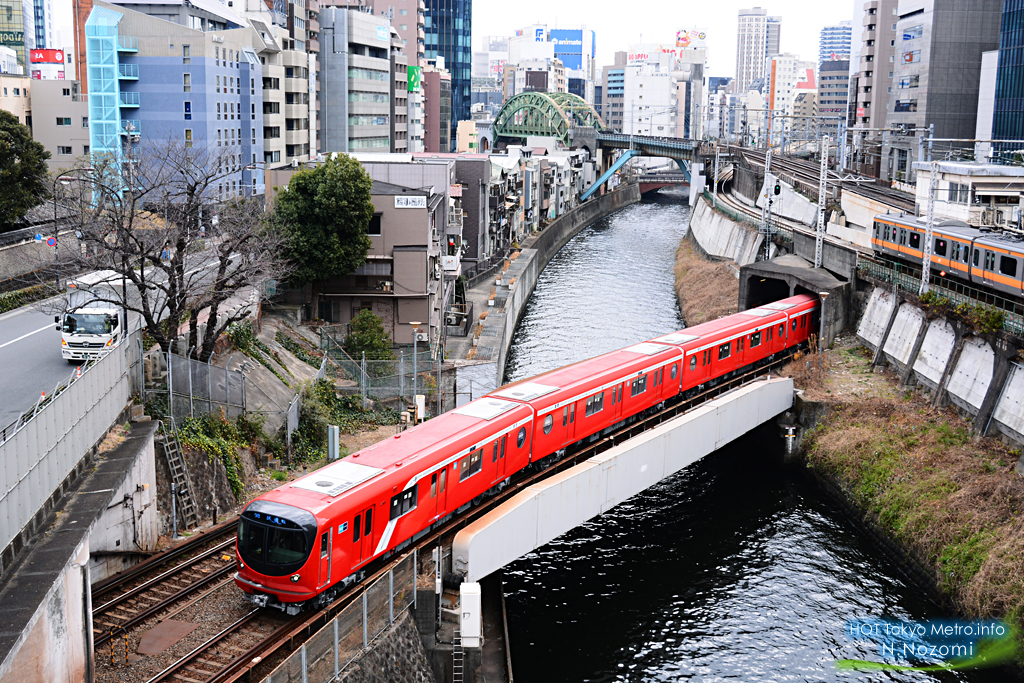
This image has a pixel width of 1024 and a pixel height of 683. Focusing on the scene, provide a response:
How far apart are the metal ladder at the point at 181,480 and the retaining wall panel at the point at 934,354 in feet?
83.5

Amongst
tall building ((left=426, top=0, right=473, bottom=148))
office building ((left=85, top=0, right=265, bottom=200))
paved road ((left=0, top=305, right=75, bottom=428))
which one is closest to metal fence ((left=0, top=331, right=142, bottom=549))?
paved road ((left=0, top=305, right=75, bottom=428))

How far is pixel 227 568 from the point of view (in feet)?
63.7

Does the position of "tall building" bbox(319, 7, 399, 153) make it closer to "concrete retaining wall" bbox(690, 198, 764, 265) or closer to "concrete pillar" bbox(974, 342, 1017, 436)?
"concrete retaining wall" bbox(690, 198, 764, 265)

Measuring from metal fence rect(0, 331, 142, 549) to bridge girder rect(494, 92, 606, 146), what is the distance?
368 feet

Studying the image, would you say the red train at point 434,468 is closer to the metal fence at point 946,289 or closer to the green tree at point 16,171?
the metal fence at point 946,289

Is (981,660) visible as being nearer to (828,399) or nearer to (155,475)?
(828,399)

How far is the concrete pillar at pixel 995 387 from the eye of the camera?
29516 mm

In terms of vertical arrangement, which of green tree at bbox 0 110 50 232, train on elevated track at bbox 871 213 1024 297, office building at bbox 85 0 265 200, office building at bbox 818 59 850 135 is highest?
office building at bbox 818 59 850 135

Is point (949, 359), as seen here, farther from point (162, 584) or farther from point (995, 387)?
point (162, 584)

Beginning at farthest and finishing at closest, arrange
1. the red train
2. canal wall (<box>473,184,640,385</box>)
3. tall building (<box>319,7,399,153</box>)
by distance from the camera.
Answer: tall building (<box>319,7,399,153</box>) < canal wall (<box>473,184,640,385</box>) < the red train

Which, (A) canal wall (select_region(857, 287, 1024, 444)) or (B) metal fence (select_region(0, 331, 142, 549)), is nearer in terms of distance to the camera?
(B) metal fence (select_region(0, 331, 142, 549))

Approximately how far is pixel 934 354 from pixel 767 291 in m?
13.7

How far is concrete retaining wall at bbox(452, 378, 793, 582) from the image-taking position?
20.8m

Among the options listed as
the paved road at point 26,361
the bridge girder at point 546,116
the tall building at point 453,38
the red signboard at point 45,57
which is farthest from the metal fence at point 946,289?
the tall building at point 453,38
